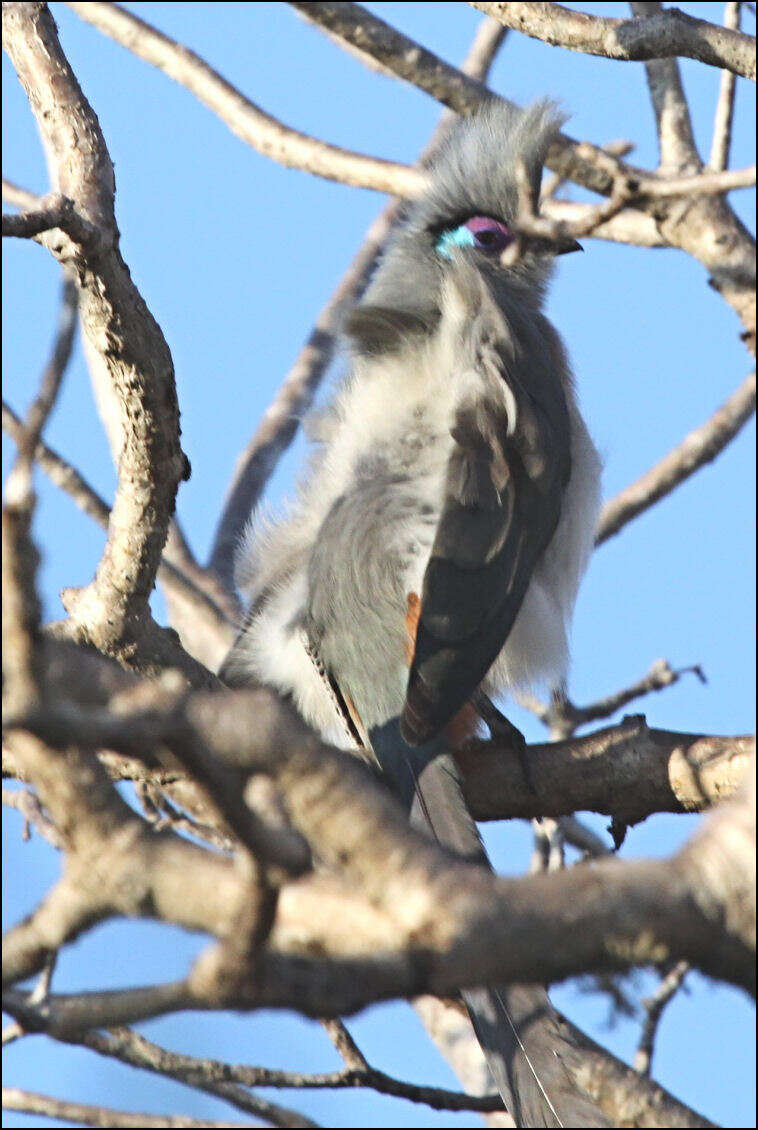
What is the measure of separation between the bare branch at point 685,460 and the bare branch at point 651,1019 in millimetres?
2116

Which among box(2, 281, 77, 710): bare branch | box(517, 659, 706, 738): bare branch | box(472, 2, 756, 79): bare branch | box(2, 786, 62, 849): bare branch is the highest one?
box(472, 2, 756, 79): bare branch

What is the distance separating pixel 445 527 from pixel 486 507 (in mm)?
151

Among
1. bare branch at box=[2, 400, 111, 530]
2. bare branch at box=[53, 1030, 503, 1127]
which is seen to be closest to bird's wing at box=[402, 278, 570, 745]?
bare branch at box=[53, 1030, 503, 1127]

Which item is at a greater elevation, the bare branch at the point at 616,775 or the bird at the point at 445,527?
the bird at the point at 445,527

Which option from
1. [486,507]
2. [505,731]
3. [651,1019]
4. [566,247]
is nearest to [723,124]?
[566,247]

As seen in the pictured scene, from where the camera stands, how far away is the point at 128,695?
4.99 ft

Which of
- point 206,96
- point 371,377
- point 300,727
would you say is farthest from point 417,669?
point 206,96

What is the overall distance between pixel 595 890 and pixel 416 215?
12.2 ft

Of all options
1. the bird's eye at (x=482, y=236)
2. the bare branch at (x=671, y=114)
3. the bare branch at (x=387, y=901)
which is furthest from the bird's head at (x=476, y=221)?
the bare branch at (x=387, y=901)

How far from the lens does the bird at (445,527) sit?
3326 millimetres

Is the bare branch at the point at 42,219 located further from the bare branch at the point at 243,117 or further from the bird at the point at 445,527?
the bare branch at the point at 243,117

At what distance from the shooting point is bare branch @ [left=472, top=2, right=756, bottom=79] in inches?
122

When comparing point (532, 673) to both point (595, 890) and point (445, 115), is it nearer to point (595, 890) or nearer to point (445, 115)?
point (595, 890)

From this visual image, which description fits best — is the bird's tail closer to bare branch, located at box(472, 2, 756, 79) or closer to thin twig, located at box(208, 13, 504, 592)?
bare branch, located at box(472, 2, 756, 79)
